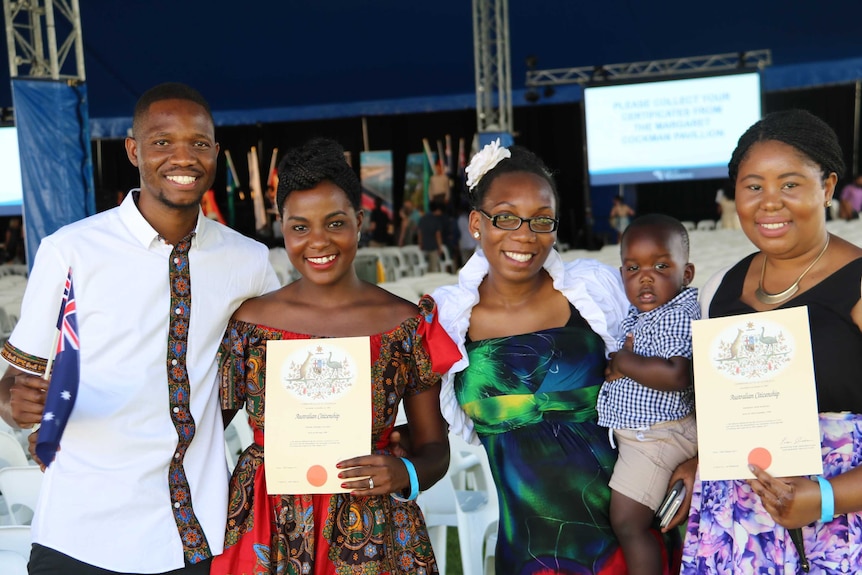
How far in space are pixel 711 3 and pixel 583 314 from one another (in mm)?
13703

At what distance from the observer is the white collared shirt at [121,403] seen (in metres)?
2.00

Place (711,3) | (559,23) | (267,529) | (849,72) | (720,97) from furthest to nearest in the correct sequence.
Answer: (849,72) → (559,23) → (711,3) → (720,97) → (267,529)

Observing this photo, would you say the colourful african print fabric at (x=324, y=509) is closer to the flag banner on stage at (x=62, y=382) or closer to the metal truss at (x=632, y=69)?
the flag banner on stage at (x=62, y=382)

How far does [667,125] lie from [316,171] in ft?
35.8

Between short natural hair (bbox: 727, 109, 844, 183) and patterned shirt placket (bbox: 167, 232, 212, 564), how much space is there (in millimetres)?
1305

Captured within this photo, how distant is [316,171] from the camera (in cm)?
222

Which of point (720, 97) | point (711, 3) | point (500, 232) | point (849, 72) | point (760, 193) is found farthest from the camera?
point (849, 72)

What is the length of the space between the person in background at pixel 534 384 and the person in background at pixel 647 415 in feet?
0.16

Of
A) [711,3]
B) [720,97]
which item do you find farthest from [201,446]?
[711,3]

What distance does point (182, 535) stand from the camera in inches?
80.0

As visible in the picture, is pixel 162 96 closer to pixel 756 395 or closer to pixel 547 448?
pixel 547 448

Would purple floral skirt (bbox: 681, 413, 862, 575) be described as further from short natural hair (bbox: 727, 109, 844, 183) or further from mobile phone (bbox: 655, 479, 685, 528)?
short natural hair (bbox: 727, 109, 844, 183)

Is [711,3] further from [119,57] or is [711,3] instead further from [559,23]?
[119,57]

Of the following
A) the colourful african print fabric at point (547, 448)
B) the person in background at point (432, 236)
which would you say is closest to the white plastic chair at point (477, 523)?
the colourful african print fabric at point (547, 448)
